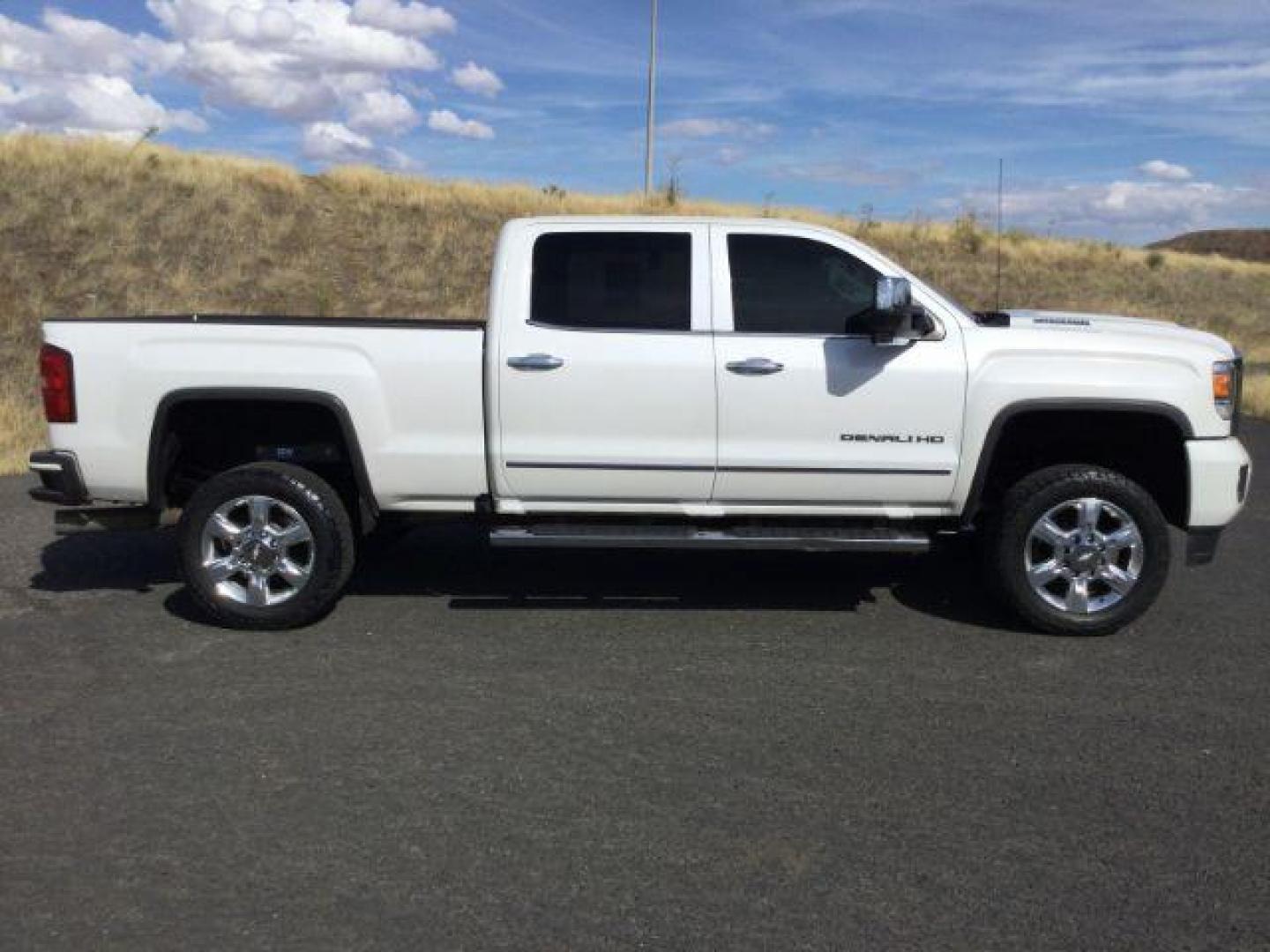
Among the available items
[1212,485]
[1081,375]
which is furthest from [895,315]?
[1212,485]

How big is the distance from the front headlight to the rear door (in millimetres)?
2428

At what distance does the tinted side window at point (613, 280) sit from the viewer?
6086 mm

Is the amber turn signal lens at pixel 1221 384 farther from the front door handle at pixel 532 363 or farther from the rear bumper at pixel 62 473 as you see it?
the rear bumper at pixel 62 473

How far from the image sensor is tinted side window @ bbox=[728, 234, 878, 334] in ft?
19.9

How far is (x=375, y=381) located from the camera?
5.95m

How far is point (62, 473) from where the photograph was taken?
600cm

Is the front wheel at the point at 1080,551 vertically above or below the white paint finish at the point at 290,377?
below

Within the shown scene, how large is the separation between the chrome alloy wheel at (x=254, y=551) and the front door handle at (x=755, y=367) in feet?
7.37

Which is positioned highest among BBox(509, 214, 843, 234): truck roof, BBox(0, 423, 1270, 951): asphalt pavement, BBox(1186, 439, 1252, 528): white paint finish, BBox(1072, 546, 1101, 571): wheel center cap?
BBox(509, 214, 843, 234): truck roof

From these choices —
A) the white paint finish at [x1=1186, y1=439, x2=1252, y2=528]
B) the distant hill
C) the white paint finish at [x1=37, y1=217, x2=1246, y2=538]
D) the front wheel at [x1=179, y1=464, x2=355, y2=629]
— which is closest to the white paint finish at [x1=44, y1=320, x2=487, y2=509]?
the white paint finish at [x1=37, y1=217, x2=1246, y2=538]

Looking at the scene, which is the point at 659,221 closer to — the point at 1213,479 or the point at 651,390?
the point at 651,390

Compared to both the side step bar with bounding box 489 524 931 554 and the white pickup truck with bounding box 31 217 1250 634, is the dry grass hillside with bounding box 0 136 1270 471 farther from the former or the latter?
the side step bar with bounding box 489 524 931 554

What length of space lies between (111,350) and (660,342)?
2.66 m

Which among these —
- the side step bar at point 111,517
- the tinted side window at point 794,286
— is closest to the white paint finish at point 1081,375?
the tinted side window at point 794,286
